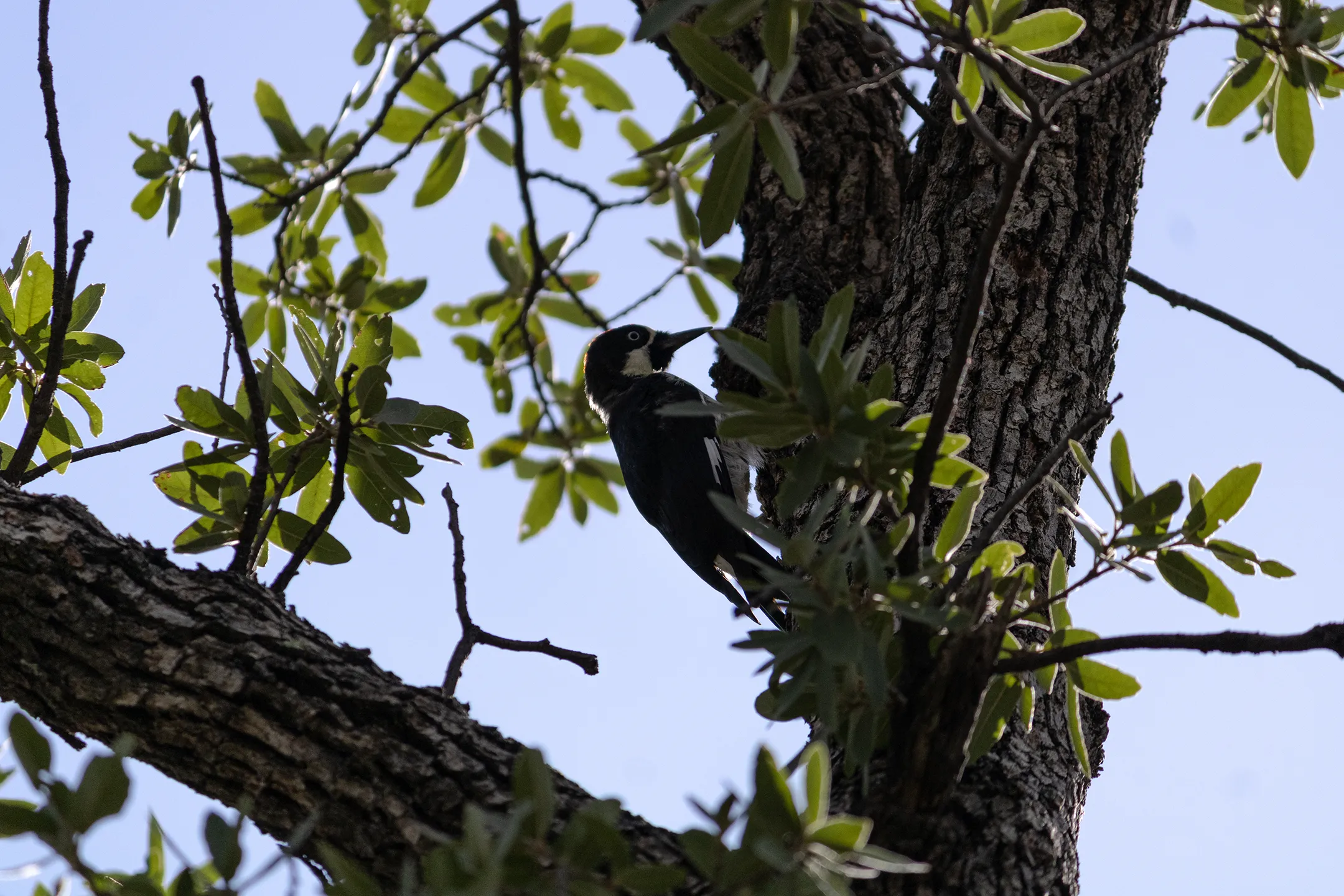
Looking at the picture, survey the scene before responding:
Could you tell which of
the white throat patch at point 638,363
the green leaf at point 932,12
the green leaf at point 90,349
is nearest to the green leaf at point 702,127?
the green leaf at point 932,12

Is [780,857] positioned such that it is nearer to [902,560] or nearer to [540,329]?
[902,560]

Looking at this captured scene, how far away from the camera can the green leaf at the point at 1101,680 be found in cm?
192

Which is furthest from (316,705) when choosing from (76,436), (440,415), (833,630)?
(76,436)

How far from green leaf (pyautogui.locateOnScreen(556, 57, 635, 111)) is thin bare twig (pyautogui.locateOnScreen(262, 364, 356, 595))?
2.04m

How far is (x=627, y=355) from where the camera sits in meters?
5.90

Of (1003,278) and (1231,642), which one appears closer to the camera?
(1231,642)

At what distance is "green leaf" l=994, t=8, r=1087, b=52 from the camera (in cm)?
213

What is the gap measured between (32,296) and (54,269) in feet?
0.80

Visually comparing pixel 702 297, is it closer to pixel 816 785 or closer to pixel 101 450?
pixel 101 450

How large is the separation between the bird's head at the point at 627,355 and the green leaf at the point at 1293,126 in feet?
10.5

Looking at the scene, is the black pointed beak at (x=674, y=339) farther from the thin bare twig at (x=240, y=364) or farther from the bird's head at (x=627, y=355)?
the thin bare twig at (x=240, y=364)

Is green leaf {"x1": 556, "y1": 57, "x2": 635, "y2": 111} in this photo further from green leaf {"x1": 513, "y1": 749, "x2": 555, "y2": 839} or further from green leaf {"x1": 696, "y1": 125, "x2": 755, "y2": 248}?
green leaf {"x1": 513, "y1": 749, "x2": 555, "y2": 839}

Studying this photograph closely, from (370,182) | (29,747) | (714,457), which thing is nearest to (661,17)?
(29,747)

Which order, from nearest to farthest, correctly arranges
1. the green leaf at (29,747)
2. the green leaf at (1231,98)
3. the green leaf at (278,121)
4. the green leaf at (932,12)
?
the green leaf at (29,747) → the green leaf at (932,12) → the green leaf at (1231,98) → the green leaf at (278,121)
